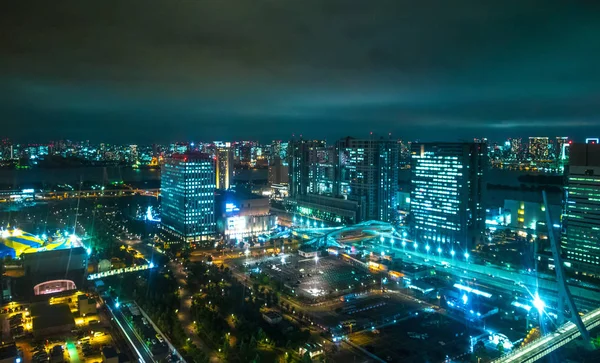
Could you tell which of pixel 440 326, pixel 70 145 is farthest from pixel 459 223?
pixel 70 145

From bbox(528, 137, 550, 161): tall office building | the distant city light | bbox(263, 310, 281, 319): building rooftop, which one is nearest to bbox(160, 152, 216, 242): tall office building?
bbox(263, 310, 281, 319): building rooftop

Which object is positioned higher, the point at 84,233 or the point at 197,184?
the point at 197,184

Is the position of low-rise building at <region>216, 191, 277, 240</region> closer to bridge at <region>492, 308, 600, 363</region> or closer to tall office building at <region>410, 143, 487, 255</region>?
tall office building at <region>410, 143, 487, 255</region>

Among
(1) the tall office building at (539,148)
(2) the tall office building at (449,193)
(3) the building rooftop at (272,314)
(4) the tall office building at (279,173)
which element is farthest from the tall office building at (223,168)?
(1) the tall office building at (539,148)

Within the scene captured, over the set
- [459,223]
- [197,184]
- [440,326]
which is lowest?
[440,326]

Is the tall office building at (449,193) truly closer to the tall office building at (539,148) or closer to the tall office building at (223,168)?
the tall office building at (223,168)

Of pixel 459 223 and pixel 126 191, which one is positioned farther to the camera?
pixel 126 191

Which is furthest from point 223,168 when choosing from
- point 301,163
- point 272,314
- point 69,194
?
point 272,314

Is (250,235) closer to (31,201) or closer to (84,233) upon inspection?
(84,233)
